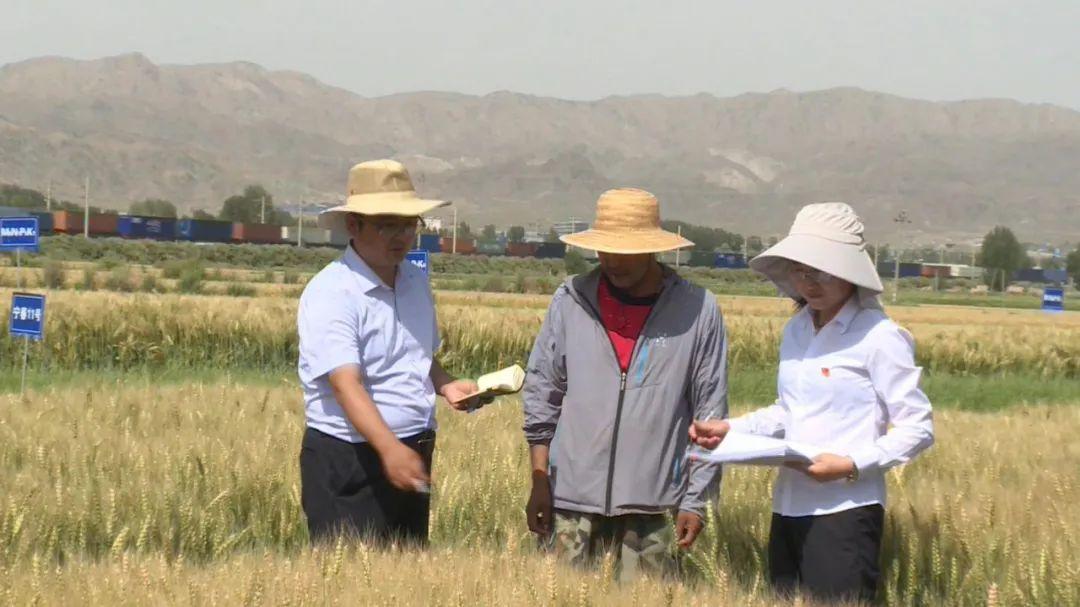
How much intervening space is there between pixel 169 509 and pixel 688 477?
206 cm

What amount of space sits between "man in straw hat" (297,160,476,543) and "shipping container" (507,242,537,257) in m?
125

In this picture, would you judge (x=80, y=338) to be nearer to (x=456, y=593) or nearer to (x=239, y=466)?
(x=239, y=466)

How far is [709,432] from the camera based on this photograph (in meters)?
4.76

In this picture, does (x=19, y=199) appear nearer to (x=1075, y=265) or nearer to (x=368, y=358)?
(x=1075, y=265)

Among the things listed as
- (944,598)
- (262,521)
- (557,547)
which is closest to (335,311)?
(557,547)

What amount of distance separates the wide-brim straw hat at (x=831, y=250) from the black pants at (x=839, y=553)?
28.0 inches

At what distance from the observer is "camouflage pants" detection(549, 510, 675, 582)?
→ 4863 mm

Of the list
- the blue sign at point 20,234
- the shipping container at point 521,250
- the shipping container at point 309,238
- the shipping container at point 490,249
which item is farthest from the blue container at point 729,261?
the blue sign at point 20,234

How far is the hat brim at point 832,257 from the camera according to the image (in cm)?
457

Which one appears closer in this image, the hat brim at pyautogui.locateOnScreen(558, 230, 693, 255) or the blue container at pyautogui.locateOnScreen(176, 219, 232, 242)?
the hat brim at pyautogui.locateOnScreen(558, 230, 693, 255)

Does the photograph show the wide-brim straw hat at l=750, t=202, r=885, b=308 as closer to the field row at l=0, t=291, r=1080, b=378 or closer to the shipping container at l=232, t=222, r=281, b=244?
the field row at l=0, t=291, r=1080, b=378

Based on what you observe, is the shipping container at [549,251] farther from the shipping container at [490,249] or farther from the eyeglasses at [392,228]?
the eyeglasses at [392,228]

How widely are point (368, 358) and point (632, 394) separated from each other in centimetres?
89

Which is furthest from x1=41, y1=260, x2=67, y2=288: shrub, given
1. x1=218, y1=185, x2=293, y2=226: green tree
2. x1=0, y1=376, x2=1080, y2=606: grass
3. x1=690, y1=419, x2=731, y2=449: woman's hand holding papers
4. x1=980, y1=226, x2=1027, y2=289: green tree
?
x1=980, y1=226, x2=1027, y2=289: green tree
